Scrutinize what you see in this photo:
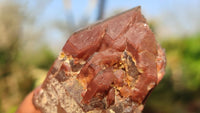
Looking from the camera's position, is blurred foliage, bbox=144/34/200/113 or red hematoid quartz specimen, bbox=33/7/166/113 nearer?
red hematoid quartz specimen, bbox=33/7/166/113

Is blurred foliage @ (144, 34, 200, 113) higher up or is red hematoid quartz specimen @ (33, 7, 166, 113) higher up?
red hematoid quartz specimen @ (33, 7, 166, 113)

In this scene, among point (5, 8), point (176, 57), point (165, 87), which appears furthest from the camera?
point (176, 57)

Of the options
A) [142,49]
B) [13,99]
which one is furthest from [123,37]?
[13,99]

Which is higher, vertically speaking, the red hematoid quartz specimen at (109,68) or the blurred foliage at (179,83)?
the red hematoid quartz specimen at (109,68)

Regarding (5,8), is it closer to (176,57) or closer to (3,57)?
(3,57)

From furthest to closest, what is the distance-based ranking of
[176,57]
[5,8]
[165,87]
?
1. [176,57]
2. [165,87]
3. [5,8]

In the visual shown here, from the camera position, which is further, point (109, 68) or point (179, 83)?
point (179, 83)

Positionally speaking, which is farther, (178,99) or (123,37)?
(178,99)

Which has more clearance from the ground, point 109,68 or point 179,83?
point 109,68
